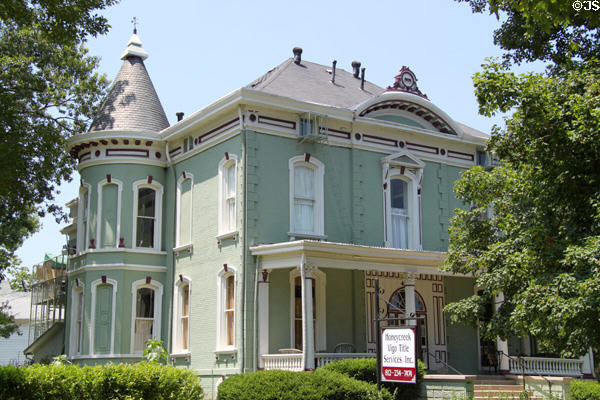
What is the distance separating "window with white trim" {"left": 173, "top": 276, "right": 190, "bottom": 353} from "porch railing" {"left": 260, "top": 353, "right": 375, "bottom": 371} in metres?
3.98

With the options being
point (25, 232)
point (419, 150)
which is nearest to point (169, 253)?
point (419, 150)

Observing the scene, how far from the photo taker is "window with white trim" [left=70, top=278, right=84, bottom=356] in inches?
928

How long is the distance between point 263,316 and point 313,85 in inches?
318

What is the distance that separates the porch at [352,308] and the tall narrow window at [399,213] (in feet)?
3.75

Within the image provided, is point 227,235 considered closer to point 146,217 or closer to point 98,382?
point 146,217

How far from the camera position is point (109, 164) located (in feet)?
77.1

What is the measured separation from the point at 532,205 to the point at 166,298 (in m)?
12.7

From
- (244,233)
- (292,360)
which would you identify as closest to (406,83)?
(244,233)

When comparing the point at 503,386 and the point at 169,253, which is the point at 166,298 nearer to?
the point at 169,253

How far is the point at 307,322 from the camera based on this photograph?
1772cm

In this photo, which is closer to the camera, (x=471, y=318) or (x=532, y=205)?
(x=532, y=205)

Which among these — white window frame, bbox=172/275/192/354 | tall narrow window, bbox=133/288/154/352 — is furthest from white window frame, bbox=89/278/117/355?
white window frame, bbox=172/275/192/354

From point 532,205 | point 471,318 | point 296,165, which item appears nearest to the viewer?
point 532,205

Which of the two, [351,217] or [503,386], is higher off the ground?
[351,217]
